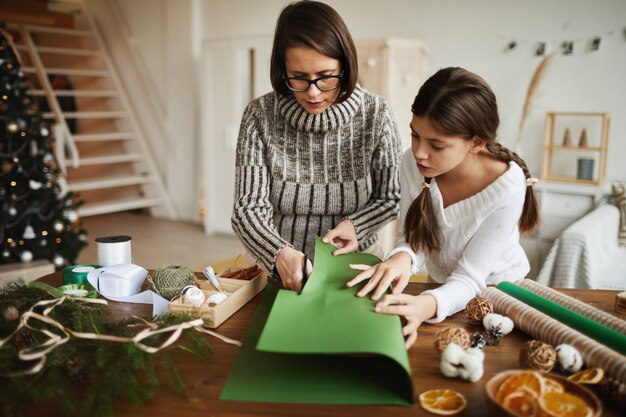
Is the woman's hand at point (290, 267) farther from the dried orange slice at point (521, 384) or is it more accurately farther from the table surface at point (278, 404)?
the dried orange slice at point (521, 384)

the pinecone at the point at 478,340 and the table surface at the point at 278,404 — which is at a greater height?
the pinecone at the point at 478,340

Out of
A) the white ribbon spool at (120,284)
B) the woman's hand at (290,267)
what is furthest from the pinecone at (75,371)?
the woman's hand at (290,267)

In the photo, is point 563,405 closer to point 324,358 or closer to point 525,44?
point 324,358

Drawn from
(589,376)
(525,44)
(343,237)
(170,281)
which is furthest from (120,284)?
(525,44)

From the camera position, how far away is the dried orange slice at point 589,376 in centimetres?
88

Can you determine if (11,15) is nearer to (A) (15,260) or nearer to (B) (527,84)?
(A) (15,260)

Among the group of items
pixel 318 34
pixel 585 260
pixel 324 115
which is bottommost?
pixel 585 260

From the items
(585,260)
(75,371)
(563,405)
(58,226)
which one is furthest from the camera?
(58,226)

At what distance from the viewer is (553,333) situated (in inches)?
40.2

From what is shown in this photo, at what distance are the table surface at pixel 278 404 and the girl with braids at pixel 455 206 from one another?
0.06 meters

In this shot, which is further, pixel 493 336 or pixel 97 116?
pixel 97 116

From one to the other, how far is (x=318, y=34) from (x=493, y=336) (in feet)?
2.72

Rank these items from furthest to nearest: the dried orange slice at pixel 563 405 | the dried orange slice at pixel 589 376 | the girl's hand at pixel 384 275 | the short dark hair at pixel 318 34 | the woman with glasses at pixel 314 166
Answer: the woman with glasses at pixel 314 166, the short dark hair at pixel 318 34, the girl's hand at pixel 384 275, the dried orange slice at pixel 589 376, the dried orange slice at pixel 563 405

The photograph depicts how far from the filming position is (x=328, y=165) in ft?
5.47
